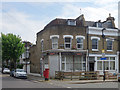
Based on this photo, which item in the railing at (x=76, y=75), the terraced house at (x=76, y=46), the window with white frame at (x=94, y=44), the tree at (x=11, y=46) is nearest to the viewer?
the railing at (x=76, y=75)

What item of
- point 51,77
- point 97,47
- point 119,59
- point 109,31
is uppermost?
point 109,31

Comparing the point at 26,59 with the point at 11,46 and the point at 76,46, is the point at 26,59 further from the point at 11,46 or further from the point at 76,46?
the point at 76,46

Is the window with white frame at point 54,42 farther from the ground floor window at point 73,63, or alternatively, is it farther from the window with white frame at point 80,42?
the window with white frame at point 80,42

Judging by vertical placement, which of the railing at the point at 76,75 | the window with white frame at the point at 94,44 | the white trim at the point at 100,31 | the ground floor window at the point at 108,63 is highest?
the white trim at the point at 100,31

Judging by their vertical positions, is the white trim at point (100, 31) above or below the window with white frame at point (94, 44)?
above

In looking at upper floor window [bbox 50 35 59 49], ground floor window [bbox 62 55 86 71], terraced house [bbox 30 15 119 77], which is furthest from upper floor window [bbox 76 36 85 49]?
upper floor window [bbox 50 35 59 49]

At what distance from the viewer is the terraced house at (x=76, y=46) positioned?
90.7 feet

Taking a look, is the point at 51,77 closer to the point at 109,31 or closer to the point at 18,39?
the point at 109,31

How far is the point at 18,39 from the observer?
44.8 meters

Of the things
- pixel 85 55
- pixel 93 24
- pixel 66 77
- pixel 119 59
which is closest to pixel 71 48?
pixel 85 55

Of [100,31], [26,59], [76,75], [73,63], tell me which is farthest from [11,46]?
[76,75]

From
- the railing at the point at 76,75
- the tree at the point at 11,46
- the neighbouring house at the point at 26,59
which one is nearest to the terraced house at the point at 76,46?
the railing at the point at 76,75

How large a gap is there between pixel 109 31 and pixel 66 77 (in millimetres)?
10738

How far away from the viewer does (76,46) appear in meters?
28.3
